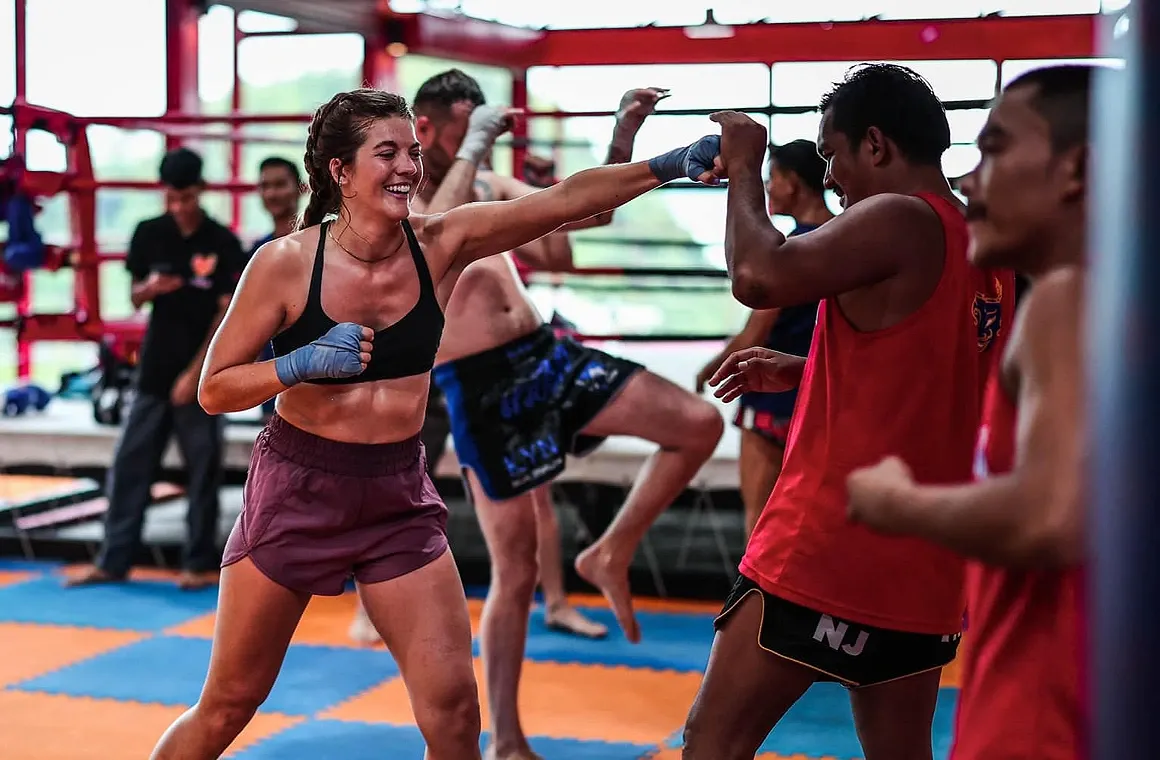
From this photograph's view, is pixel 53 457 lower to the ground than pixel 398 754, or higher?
higher

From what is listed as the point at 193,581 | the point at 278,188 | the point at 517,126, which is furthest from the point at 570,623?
the point at 517,126

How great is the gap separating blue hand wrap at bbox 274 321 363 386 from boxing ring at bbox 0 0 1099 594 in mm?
1644

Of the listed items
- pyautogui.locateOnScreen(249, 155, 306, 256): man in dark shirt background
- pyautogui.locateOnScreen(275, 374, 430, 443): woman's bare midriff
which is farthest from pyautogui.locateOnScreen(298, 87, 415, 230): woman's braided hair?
pyautogui.locateOnScreen(249, 155, 306, 256): man in dark shirt background

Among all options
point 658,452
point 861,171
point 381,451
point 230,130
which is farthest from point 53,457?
point 861,171

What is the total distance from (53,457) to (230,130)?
329 cm

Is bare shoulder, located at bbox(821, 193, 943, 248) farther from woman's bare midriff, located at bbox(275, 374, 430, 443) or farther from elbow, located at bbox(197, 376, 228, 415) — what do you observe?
elbow, located at bbox(197, 376, 228, 415)

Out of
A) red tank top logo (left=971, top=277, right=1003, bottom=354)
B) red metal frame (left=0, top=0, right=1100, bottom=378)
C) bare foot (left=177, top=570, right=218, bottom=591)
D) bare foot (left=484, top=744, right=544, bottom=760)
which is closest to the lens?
red tank top logo (left=971, top=277, right=1003, bottom=354)

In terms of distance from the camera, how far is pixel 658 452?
3.73 m

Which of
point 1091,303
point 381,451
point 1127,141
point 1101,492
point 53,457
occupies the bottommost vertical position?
point 53,457

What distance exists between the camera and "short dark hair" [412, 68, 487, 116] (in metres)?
3.81

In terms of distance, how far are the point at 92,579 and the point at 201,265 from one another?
1.50 metres

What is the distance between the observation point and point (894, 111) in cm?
212

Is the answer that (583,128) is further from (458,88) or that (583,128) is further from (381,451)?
(381,451)

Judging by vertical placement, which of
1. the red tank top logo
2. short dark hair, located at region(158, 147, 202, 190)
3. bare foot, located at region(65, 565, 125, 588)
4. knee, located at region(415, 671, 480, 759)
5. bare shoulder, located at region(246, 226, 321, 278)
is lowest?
bare foot, located at region(65, 565, 125, 588)
